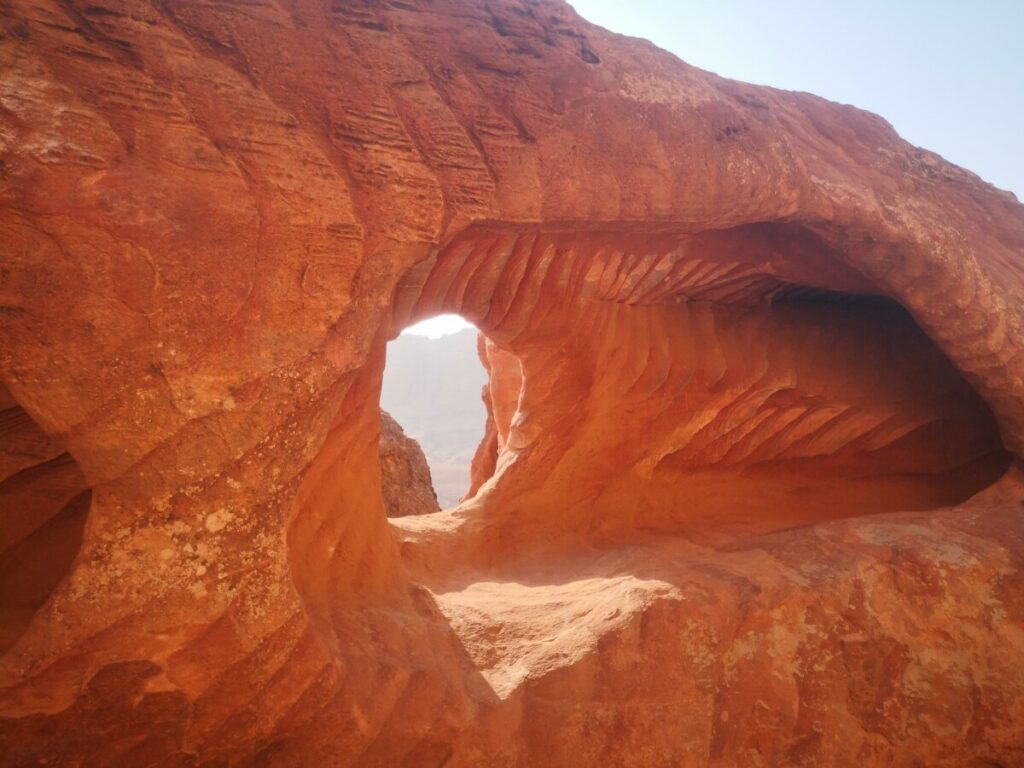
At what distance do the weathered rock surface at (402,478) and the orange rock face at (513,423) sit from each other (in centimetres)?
302

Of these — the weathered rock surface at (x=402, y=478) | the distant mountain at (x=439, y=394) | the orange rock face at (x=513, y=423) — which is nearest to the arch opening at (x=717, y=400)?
the orange rock face at (x=513, y=423)

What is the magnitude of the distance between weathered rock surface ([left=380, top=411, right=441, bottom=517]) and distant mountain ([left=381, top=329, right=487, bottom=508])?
36.3 meters

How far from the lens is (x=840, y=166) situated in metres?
3.88

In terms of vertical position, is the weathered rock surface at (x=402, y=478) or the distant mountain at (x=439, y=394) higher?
the distant mountain at (x=439, y=394)

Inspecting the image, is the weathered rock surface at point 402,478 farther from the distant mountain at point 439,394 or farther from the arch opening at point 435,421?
the distant mountain at point 439,394

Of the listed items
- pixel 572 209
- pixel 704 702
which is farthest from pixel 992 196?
pixel 704 702

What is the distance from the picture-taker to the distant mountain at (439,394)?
180ft

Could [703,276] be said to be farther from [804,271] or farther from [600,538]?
[600,538]

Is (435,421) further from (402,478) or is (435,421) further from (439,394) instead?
(402,478)

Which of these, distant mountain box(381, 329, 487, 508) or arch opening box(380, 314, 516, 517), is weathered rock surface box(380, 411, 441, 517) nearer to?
arch opening box(380, 314, 516, 517)

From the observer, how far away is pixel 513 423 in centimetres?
462

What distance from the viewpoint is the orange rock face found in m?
1.89

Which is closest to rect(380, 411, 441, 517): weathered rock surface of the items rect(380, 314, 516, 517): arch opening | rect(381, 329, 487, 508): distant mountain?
rect(380, 314, 516, 517): arch opening

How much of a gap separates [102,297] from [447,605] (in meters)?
2.08
